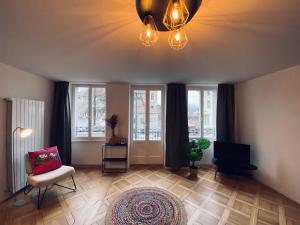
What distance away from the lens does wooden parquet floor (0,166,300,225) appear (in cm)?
205

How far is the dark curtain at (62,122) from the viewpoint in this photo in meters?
3.61

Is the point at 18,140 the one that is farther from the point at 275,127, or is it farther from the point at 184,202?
the point at 275,127

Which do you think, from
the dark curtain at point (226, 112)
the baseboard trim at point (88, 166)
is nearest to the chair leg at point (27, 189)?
the baseboard trim at point (88, 166)

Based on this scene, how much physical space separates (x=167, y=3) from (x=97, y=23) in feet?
2.28

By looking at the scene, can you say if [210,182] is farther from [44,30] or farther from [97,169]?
[44,30]

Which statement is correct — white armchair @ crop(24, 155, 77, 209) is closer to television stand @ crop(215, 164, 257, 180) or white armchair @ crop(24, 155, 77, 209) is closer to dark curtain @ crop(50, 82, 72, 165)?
dark curtain @ crop(50, 82, 72, 165)

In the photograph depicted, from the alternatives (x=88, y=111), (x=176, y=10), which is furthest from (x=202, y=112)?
(x=176, y=10)

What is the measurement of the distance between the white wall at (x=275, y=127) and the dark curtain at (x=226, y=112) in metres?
0.27

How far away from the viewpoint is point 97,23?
133 cm

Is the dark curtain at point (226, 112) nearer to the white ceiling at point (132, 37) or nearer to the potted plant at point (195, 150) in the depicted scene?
the potted plant at point (195, 150)

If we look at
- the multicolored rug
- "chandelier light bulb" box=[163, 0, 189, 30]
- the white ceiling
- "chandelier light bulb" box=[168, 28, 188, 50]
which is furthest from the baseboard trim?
"chandelier light bulb" box=[163, 0, 189, 30]

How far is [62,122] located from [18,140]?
1.13 meters

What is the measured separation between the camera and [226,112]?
12.7 ft

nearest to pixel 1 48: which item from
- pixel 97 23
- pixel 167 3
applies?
pixel 97 23
